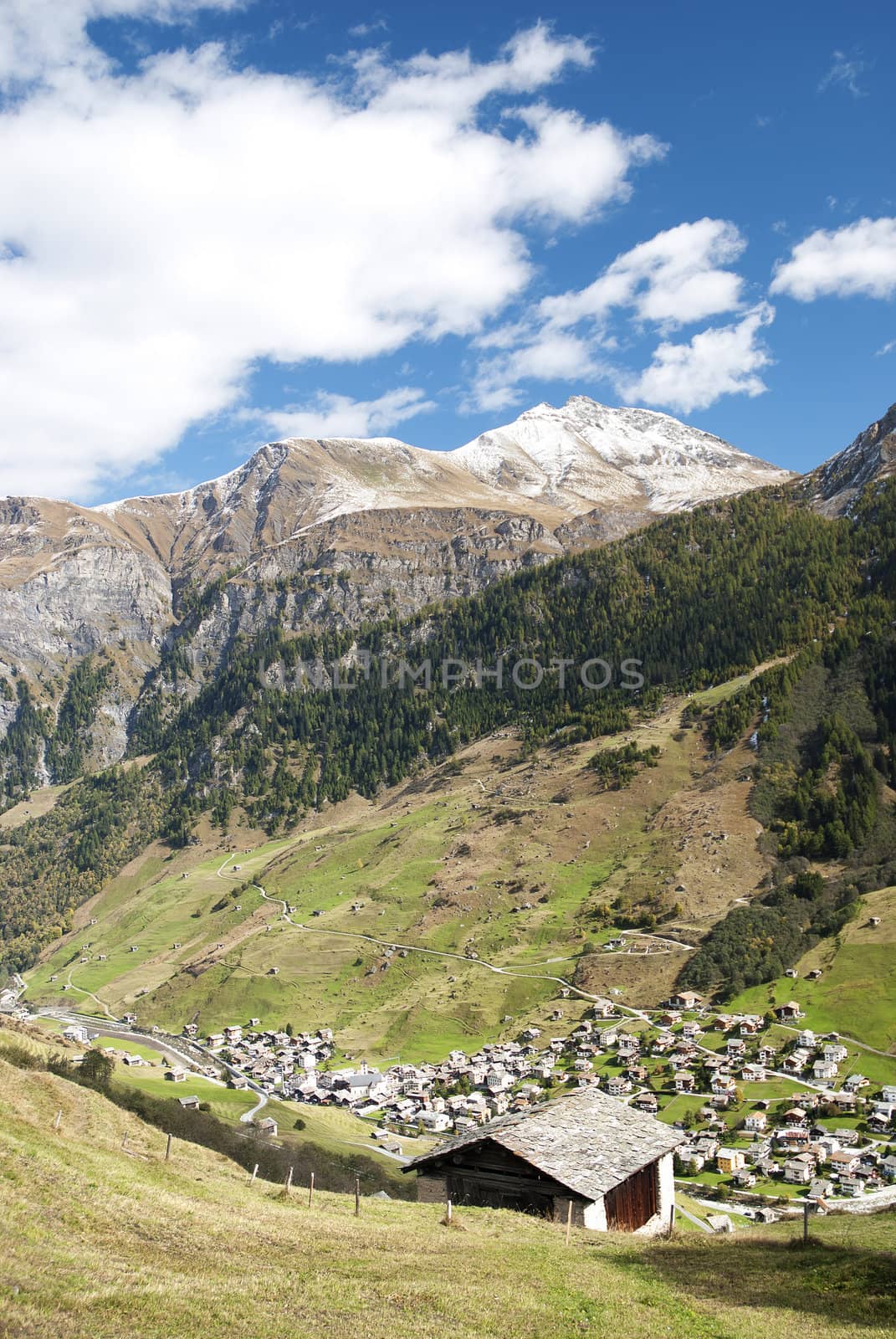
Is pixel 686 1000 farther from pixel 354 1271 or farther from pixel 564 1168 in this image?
pixel 354 1271

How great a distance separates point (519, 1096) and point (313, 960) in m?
82.9

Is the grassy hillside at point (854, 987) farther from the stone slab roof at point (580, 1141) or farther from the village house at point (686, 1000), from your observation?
the stone slab roof at point (580, 1141)

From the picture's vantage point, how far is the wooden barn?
38594 mm

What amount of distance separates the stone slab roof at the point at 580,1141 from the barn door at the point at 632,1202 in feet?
2.70

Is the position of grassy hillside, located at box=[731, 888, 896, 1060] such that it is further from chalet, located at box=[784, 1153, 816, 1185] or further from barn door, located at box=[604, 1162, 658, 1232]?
barn door, located at box=[604, 1162, 658, 1232]

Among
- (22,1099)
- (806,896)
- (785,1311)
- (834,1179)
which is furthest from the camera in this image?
(806,896)

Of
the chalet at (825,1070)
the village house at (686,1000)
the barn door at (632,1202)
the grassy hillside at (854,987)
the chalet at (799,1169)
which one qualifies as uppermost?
the barn door at (632,1202)

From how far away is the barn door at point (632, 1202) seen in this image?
39625mm

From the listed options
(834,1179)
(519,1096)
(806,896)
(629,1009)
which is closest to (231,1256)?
(834,1179)

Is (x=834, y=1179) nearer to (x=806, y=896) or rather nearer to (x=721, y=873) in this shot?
(x=806, y=896)

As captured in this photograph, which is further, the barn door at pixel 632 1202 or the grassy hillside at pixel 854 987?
the grassy hillside at pixel 854 987

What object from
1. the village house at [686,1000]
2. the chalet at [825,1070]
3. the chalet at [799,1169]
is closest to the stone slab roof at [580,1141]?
the chalet at [799,1169]

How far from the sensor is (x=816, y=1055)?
119m

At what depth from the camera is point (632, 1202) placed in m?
41.2
